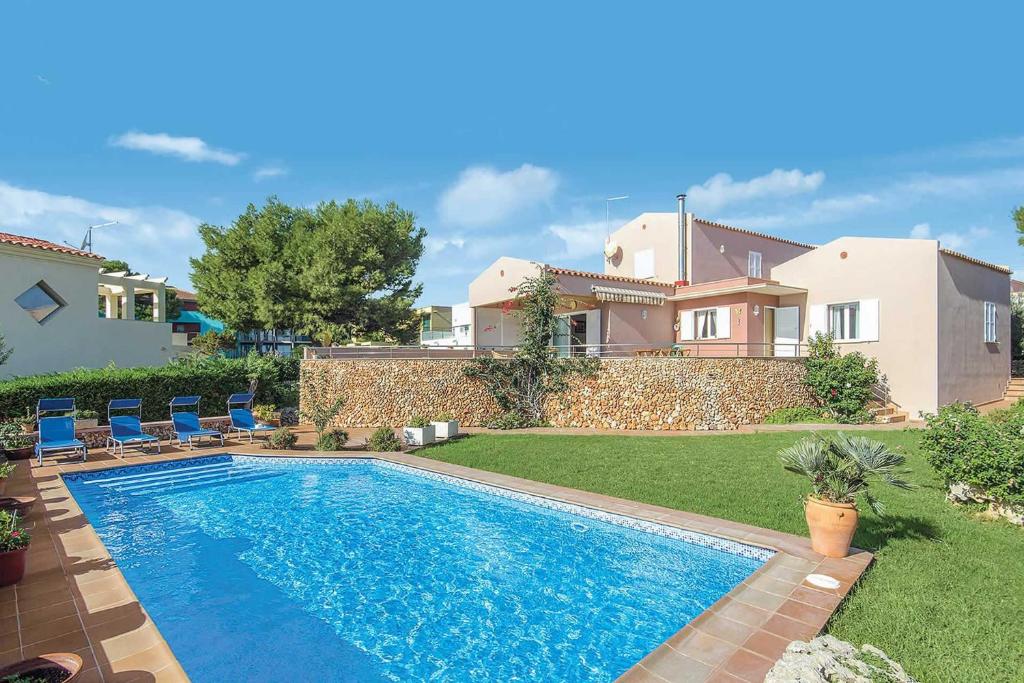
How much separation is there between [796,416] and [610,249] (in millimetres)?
16526

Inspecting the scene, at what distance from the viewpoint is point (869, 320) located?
23422mm

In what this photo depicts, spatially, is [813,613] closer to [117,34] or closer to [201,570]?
[201,570]

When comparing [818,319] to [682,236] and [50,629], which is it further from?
[50,629]

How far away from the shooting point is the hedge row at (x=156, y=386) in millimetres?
16969

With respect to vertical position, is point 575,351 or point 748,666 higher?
point 575,351

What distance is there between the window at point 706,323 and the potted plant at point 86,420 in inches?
1086

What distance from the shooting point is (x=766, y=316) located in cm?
2684

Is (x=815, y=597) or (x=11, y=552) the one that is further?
(x=11, y=552)

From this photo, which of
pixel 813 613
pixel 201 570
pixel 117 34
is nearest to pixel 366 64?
pixel 117 34

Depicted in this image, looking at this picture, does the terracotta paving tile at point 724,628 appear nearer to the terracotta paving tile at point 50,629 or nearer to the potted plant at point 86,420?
the terracotta paving tile at point 50,629

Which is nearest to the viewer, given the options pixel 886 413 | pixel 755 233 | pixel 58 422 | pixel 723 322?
pixel 58 422

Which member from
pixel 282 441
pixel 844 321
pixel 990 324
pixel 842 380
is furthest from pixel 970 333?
pixel 282 441

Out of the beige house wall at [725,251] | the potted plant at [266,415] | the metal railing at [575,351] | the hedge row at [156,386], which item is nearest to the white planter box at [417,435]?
the metal railing at [575,351]

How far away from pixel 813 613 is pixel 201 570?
9.57m
